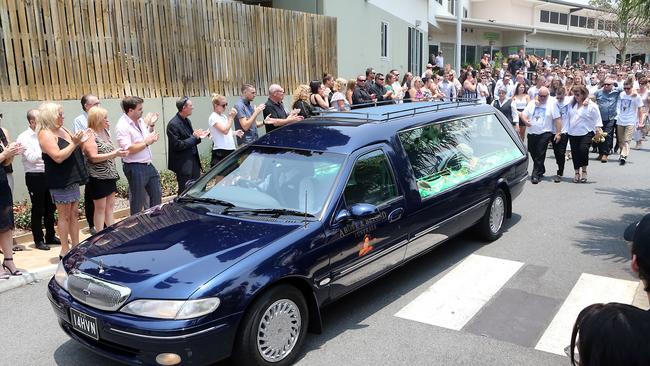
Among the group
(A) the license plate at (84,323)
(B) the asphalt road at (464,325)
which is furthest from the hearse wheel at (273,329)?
(A) the license plate at (84,323)

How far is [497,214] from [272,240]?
3.97 metres

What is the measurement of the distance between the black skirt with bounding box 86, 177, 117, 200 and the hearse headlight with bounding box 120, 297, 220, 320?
10.8 feet

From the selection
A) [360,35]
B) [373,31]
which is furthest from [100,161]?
[373,31]

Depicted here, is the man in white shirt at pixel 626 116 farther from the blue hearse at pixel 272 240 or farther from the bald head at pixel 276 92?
the bald head at pixel 276 92

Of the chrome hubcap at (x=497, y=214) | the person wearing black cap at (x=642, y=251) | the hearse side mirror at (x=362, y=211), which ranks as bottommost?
the chrome hubcap at (x=497, y=214)

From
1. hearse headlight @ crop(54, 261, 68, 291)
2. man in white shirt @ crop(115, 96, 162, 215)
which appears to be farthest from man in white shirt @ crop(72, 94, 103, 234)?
hearse headlight @ crop(54, 261, 68, 291)

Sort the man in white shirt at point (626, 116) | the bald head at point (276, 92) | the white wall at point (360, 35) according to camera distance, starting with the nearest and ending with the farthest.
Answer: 1. the bald head at point (276, 92)
2. the man in white shirt at point (626, 116)
3. the white wall at point (360, 35)

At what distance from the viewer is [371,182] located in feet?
15.9

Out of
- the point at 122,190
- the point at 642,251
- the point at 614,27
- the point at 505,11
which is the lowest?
the point at 122,190

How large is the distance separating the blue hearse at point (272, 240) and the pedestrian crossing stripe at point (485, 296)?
0.44 m

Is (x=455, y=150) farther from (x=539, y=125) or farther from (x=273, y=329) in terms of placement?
(x=539, y=125)

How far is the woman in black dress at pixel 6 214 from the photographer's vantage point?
17.8 feet

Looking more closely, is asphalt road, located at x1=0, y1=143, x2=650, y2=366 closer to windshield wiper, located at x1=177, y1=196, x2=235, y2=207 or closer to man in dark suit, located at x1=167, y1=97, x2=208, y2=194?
windshield wiper, located at x1=177, y1=196, x2=235, y2=207

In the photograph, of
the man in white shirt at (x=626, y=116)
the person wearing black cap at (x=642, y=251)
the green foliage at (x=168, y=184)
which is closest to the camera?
the person wearing black cap at (x=642, y=251)
